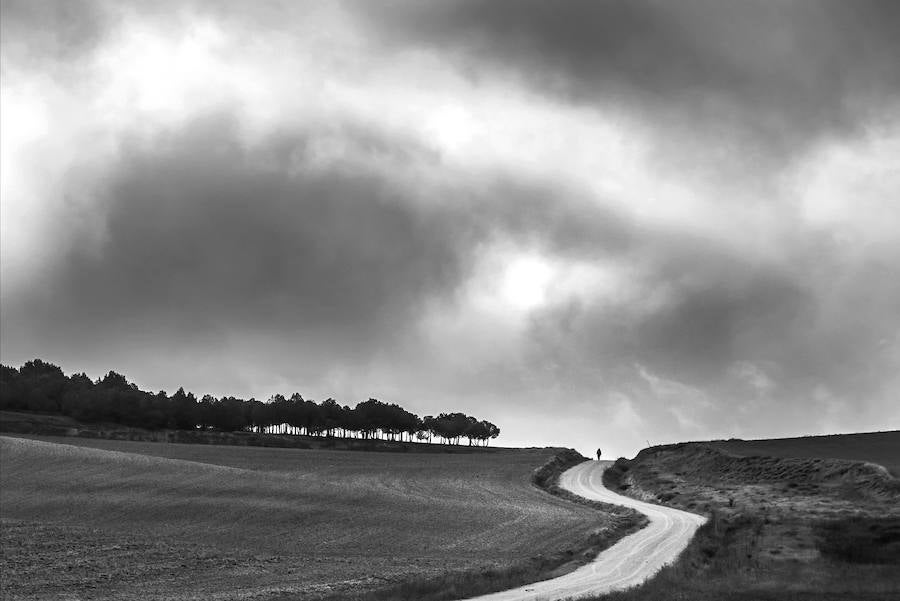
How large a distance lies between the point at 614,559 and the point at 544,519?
610 inches

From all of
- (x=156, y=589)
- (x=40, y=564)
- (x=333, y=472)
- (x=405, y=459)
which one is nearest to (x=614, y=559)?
(x=156, y=589)

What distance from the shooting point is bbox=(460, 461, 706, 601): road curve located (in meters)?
35.1

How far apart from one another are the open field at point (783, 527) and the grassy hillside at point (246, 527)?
29.0 ft

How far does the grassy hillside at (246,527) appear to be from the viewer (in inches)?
1585

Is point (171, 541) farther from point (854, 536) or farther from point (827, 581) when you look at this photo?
point (854, 536)

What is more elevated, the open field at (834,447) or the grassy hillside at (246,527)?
the open field at (834,447)

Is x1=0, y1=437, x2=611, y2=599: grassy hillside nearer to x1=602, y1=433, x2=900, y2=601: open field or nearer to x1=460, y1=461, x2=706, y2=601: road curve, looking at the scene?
x1=460, y1=461, x2=706, y2=601: road curve

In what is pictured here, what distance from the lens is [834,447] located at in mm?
81938

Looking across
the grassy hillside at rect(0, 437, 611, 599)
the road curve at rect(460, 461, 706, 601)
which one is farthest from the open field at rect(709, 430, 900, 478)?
the grassy hillside at rect(0, 437, 611, 599)

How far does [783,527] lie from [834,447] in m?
34.8

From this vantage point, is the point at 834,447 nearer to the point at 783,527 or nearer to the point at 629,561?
the point at 783,527

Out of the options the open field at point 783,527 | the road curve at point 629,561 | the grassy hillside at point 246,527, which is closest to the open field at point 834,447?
the open field at point 783,527

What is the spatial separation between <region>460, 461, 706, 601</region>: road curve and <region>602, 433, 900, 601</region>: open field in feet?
4.44

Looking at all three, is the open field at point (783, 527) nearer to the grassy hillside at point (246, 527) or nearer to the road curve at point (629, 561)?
the road curve at point (629, 561)
